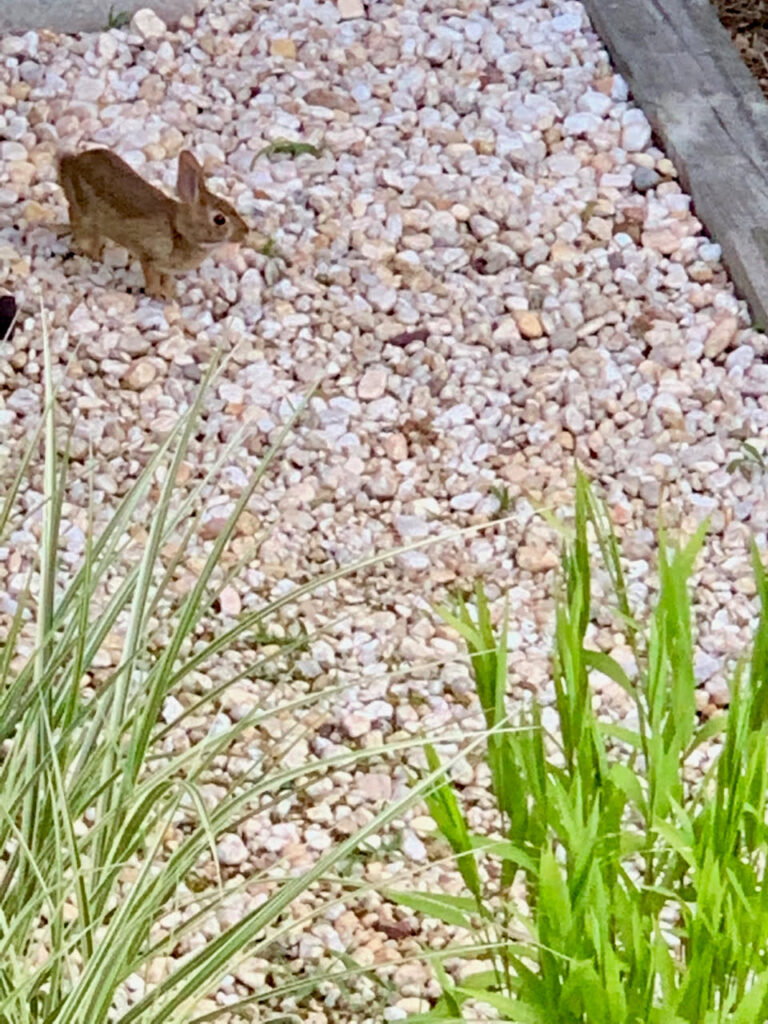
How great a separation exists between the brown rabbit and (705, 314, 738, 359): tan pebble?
829 millimetres

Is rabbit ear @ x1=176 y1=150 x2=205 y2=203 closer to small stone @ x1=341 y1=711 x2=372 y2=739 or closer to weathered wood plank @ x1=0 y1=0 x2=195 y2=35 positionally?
weathered wood plank @ x1=0 y1=0 x2=195 y2=35

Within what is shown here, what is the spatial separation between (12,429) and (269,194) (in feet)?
2.55

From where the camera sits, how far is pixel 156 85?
11.3 ft

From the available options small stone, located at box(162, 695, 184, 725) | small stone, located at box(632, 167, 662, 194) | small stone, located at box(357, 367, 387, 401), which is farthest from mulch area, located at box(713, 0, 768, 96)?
small stone, located at box(162, 695, 184, 725)

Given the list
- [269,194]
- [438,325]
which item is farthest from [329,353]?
[269,194]

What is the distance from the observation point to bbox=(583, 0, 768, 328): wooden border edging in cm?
306

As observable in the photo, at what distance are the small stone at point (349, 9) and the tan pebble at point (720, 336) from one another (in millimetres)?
1221

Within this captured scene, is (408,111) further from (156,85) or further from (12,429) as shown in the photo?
(12,429)

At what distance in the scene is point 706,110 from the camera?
11.0 feet

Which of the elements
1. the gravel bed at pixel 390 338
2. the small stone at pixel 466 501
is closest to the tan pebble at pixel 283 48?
the gravel bed at pixel 390 338

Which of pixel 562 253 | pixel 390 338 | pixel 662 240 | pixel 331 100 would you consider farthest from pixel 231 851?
pixel 331 100

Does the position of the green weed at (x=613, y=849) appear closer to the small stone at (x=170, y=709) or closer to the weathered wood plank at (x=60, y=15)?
the small stone at (x=170, y=709)

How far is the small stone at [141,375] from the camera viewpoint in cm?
282

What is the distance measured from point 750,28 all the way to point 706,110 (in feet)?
2.34
